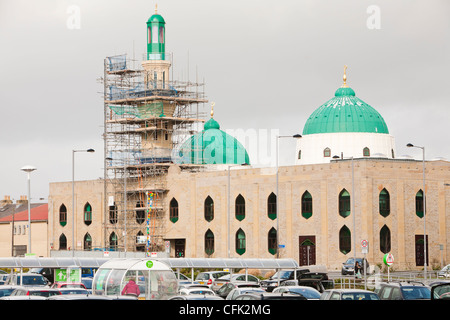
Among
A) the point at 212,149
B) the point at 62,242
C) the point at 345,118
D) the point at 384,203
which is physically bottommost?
the point at 62,242

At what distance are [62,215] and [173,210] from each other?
49.8 feet

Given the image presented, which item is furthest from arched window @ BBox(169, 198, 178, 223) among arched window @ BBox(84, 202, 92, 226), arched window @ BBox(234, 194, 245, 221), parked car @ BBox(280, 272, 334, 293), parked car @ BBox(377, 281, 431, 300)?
parked car @ BBox(377, 281, 431, 300)

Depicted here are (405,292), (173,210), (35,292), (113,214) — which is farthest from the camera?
(113,214)

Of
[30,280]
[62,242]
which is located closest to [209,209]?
[62,242]

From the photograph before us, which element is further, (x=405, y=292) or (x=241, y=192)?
(x=241, y=192)

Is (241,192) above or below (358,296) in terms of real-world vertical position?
above

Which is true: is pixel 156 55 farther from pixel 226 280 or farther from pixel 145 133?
pixel 226 280

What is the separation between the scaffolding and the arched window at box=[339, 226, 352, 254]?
1817 centimetres

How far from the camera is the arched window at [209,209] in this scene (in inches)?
3041

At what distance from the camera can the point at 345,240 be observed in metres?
67.9

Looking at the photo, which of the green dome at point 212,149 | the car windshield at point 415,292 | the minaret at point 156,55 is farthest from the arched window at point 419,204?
the car windshield at point 415,292

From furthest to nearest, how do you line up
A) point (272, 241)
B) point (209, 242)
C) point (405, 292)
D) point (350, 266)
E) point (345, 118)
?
point (345, 118)
point (209, 242)
point (272, 241)
point (350, 266)
point (405, 292)

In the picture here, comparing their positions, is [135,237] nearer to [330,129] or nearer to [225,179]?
[225,179]

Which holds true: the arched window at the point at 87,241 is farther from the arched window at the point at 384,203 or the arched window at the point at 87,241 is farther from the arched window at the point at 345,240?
the arched window at the point at 384,203
